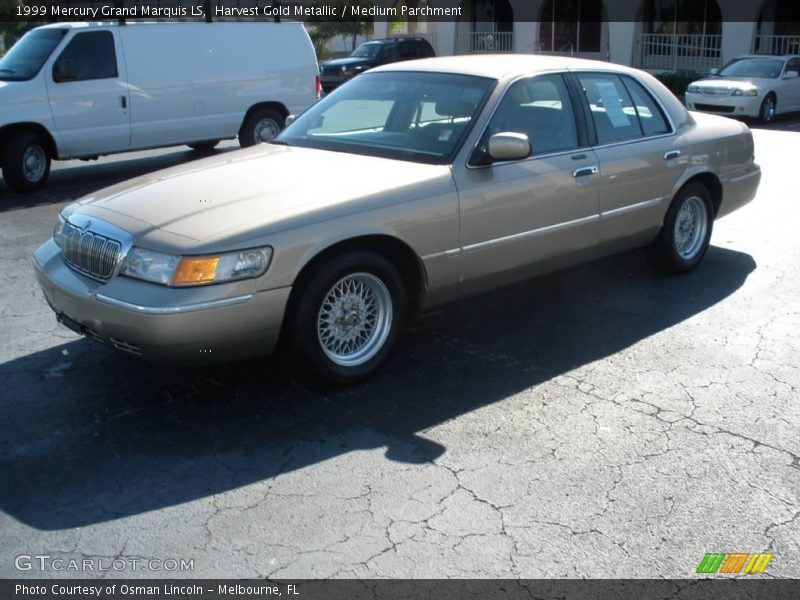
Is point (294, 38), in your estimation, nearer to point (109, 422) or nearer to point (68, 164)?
point (68, 164)

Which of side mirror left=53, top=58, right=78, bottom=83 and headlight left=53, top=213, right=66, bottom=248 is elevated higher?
side mirror left=53, top=58, right=78, bottom=83

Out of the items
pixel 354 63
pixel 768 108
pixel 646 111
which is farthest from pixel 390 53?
pixel 646 111

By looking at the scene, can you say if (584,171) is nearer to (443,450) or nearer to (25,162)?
(443,450)

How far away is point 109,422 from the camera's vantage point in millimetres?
4574

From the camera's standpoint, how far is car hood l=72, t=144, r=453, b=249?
4539 mm

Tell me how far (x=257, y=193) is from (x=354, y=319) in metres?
0.86

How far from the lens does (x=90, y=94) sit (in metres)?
11.5

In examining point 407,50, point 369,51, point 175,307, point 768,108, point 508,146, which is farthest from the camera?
point 407,50

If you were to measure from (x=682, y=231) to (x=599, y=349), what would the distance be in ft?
6.41

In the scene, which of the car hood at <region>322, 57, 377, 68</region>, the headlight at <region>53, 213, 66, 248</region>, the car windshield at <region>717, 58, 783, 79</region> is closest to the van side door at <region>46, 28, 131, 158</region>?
the headlight at <region>53, 213, 66, 248</region>

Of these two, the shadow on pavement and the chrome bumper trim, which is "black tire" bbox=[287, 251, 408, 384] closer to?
the shadow on pavement

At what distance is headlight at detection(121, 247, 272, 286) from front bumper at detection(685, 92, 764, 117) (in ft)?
54.1

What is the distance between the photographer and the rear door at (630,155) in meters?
6.17

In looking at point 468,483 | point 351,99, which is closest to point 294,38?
point 351,99
